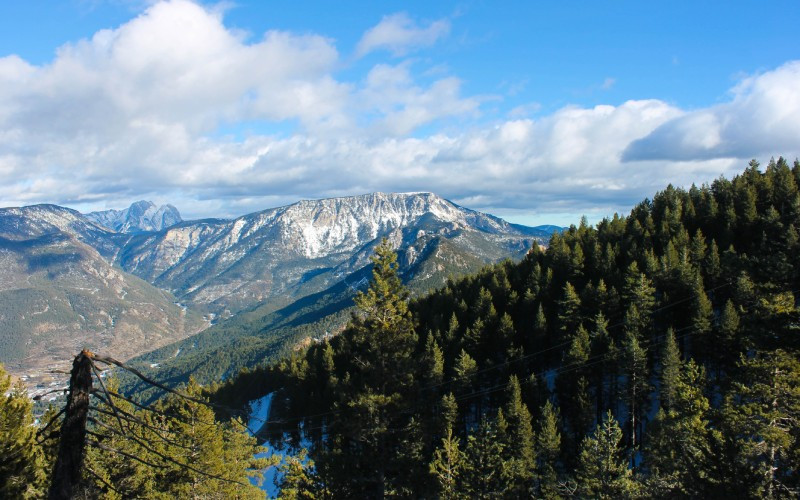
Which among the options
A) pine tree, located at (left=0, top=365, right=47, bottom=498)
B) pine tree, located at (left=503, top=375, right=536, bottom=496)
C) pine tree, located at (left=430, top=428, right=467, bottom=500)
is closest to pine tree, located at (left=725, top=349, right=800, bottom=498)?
pine tree, located at (left=430, top=428, right=467, bottom=500)

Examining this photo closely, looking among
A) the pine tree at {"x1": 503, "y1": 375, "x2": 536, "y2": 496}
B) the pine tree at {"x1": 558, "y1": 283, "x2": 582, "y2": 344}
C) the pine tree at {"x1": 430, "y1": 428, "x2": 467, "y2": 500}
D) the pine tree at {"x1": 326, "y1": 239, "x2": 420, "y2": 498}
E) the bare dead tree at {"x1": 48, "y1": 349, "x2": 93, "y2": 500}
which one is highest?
the bare dead tree at {"x1": 48, "y1": 349, "x2": 93, "y2": 500}

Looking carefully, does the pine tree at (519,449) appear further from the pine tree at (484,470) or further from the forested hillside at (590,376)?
the pine tree at (484,470)

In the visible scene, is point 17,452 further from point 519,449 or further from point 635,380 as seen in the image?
point 635,380

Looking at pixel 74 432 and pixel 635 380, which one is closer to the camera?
pixel 74 432

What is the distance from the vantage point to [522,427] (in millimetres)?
48188

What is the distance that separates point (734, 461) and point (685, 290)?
6534 centimetres

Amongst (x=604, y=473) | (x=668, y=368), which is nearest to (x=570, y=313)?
(x=668, y=368)

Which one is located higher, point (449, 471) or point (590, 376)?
point (449, 471)

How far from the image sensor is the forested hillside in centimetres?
1842

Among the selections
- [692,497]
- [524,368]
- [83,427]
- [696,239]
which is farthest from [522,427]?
[696,239]

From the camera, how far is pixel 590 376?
206ft

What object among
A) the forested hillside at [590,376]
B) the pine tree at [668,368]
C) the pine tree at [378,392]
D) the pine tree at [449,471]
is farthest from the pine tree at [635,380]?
the pine tree at [378,392]

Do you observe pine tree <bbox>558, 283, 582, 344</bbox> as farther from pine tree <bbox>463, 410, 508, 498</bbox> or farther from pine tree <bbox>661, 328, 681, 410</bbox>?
pine tree <bbox>463, 410, 508, 498</bbox>

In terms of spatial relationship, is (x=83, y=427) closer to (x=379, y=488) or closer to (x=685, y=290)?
(x=379, y=488)
